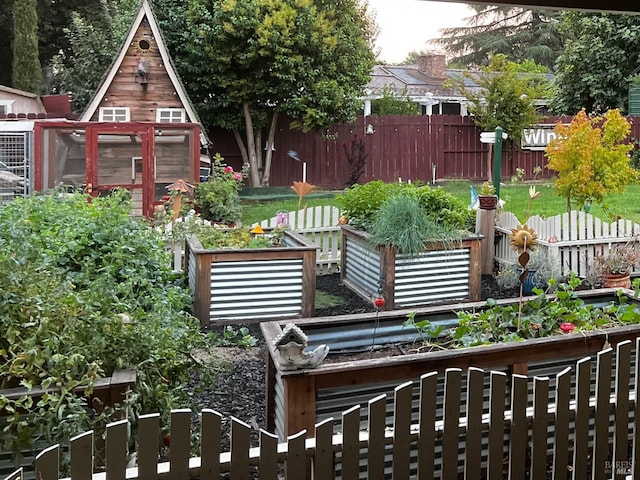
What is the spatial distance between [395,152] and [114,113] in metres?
6.72

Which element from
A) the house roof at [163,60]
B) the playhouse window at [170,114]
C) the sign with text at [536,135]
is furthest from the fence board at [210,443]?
the sign with text at [536,135]

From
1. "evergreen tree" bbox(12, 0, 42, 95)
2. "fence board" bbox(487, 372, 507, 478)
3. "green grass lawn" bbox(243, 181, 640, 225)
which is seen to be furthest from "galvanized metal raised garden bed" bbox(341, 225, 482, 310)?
"evergreen tree" bbox(12, 0, 42, 95)

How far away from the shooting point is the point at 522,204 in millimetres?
12516

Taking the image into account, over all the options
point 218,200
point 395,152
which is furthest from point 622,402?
point 395,152

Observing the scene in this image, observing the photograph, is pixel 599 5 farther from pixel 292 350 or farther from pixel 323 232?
pixel 323 232

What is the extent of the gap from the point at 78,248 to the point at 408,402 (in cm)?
248

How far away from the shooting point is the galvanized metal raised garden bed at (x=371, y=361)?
8.45 feet

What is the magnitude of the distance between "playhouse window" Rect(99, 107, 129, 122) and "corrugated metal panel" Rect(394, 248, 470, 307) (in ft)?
28.9

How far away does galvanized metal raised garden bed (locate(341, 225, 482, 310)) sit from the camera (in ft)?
18.5

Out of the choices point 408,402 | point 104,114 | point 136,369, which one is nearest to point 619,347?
Answer: point 408,402

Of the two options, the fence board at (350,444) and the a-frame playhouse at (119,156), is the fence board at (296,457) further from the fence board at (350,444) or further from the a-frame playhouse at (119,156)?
the a-frame playhouse at (119,156)

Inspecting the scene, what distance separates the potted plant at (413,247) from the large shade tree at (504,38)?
27.0 metres

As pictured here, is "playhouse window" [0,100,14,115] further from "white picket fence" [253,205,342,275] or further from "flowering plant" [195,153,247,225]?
"white picket fence" [253,205,342,275]

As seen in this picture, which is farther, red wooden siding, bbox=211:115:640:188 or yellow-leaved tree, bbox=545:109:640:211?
red wooden siding, bbox=211:115:640:188
